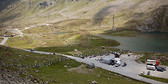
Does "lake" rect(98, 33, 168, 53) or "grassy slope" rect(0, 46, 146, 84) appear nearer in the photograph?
"grassy slope" rect(0, 46, 146, 84)

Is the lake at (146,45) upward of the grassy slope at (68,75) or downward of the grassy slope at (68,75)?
downward

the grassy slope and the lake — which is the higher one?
the grassy slope

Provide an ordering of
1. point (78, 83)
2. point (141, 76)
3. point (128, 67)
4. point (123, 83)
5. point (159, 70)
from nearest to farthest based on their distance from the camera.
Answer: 1. point (78, 83)
2. point (123, 83)
3. point (141, 76)
4. point (159, 70)
5. point (128, 67)

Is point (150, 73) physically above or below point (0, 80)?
below

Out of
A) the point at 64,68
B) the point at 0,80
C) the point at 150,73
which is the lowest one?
the point at 150,73

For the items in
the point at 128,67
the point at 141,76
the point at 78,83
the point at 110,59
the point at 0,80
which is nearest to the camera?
the point at 0,80

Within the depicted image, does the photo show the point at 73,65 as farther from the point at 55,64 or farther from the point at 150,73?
the point at 150,73

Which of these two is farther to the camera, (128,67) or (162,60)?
(162,60)

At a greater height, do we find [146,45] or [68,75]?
[68,75]

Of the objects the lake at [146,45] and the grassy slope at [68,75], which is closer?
the grassy slope at [68,75]

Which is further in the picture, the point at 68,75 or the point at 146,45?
the point at 146,45

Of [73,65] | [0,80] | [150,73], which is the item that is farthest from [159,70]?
[0,80]
